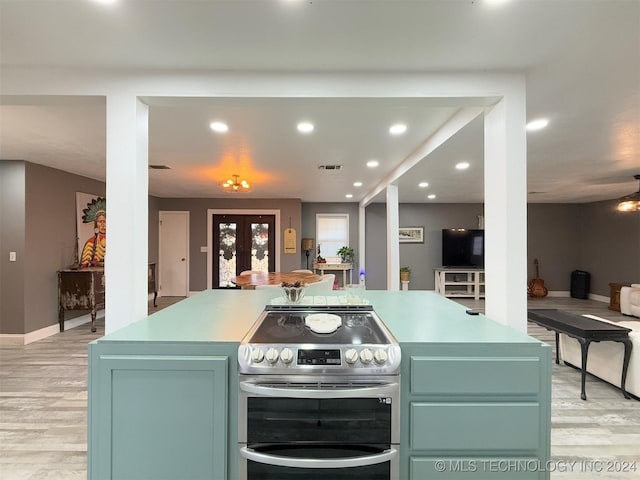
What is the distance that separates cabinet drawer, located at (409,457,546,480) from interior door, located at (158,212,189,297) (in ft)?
23.6

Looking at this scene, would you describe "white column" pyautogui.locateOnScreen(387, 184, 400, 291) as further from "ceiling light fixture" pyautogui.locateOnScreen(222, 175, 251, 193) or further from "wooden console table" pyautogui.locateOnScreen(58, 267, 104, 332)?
"wooden console table" pyautogui.locateOnScreen(58, 267, 104, 332)

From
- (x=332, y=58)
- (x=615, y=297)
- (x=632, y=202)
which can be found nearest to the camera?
(x=332, y=58)

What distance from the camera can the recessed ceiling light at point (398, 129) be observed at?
2.85 metres

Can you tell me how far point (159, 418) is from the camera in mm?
1430

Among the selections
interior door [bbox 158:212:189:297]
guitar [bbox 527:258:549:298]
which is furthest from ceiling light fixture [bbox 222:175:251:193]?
A: guitar [bbox 527:258:549:298]

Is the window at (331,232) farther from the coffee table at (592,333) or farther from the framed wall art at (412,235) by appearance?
the coffee table at (592,333)

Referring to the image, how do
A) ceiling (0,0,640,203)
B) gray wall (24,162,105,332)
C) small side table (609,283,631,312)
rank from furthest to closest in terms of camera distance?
small side table (609,283,631,312), gray wall (24,162,105,332), ceiling (0,0,640,203)

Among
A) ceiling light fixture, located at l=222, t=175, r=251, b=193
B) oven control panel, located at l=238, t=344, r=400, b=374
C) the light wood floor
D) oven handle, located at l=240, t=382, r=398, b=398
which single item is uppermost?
ceiling light fixture, located at l=222, t=175, r=251, b=193

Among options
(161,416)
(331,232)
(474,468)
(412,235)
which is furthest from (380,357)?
(412,235)

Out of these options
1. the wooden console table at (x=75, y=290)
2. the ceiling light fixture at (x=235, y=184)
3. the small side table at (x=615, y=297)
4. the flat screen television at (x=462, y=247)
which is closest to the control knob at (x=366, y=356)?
the ceiling light fixture at (x=235, y=184)

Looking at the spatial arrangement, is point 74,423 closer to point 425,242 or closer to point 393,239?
point 393,239

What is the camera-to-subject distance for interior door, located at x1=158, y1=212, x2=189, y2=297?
300 inches

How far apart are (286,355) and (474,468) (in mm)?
980

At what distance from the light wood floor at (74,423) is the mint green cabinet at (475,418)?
0.81 meters
